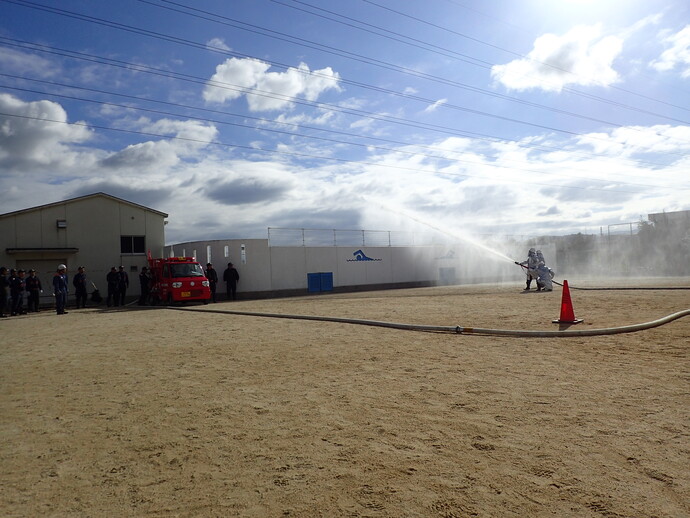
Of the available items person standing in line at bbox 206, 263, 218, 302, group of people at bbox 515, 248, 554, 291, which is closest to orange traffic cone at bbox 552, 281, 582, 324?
group of people at bbox 515, 248, 554, 291

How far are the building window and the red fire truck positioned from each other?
4.19 metres

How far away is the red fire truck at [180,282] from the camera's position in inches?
899

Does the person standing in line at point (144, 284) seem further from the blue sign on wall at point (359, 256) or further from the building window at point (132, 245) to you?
the blue sign on wall at point (359, 256)

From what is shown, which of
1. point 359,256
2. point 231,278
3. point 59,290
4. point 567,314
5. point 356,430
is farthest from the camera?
point 359,256

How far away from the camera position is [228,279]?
26.8m

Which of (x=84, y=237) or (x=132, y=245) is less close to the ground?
(x=84, y=237)

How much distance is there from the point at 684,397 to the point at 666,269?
47941mm

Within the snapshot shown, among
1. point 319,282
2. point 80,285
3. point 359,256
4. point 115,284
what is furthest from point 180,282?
point 359,256

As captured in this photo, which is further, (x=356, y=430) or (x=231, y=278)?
(x=231, y=278)

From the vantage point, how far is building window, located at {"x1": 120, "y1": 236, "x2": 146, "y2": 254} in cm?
2720

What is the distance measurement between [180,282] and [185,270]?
83cm

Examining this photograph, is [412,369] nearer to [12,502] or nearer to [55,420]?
[55,420]

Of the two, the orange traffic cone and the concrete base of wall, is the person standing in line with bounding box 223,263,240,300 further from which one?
the orange traffic cone

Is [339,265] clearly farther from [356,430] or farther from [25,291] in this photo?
[356,430]
